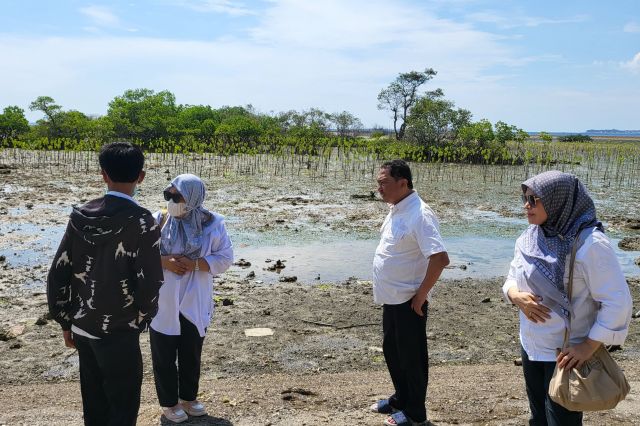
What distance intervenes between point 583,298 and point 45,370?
424 cm

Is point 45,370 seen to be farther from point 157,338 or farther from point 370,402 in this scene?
point 370,402

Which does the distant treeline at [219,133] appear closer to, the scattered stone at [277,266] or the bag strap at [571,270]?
the scattered stone at [277,266]

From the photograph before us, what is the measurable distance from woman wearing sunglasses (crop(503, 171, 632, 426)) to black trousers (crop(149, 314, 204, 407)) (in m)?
2.02

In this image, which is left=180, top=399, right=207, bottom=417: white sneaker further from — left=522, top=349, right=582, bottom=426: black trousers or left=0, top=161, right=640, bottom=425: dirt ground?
left=522, top=349, right=582, bottom=426: black trousers

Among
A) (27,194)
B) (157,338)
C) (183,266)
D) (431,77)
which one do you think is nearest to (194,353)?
(157,338)

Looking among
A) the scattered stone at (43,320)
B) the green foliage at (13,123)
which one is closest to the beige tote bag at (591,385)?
the scattered stone at (43,320)

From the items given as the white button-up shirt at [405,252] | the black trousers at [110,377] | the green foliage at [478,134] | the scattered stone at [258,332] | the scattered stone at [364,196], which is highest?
the green foliage at [478,134]

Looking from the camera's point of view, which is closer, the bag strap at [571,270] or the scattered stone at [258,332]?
the bag strap at [571,270]

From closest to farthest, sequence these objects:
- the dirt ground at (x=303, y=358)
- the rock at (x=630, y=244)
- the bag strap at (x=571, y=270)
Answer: the bag strap at (x=571, y=270) < the dirt ground at (x=303, y=358) < the rock at (x=630, y=244)

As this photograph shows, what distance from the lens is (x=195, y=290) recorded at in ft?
12.7

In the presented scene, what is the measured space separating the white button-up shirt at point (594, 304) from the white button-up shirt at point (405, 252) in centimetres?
104

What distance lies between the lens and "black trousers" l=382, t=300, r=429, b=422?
3.78 m

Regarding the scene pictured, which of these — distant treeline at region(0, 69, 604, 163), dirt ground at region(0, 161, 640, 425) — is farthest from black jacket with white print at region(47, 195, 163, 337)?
distant treeline at region(0, 69, 604, 163)

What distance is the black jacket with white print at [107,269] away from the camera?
275cm
